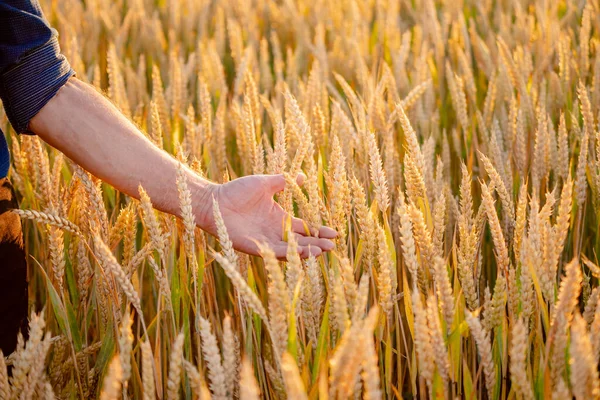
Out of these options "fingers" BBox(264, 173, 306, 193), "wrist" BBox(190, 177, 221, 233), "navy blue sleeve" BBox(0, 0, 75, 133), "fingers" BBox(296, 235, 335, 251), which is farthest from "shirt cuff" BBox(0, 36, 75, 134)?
"fingers" BBox(296, 235, 335, 251)

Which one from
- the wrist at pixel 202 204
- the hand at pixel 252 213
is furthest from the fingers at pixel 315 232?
the wrist at pixel 202 204

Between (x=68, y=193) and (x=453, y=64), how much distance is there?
160 cm

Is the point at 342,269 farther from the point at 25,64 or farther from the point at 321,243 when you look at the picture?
the point at 25,64

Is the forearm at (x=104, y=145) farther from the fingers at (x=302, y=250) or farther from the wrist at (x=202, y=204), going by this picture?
the fingers at (x=302, y=250)

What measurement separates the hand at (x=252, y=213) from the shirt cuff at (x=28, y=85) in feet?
1.07

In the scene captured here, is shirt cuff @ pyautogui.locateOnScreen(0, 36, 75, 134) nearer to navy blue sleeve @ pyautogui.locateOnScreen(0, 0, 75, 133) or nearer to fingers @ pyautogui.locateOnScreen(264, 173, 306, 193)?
navy blue sleeve @ pyautogui.locateOnScreen(0, 0, 75, 133)

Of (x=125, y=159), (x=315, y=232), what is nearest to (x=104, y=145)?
(x=125, y=159)

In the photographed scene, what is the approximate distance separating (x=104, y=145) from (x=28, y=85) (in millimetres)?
151

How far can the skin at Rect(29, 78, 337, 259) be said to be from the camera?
105 cm

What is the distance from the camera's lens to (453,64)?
230cm

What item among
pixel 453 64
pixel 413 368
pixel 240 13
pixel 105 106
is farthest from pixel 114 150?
pixel 240 13

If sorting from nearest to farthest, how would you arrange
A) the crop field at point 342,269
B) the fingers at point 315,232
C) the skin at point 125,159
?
the crop field at point 342,269, the fingers at point 315,232, the skin at point 125,159

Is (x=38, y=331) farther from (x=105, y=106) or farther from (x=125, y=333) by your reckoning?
(x=105, y=106)

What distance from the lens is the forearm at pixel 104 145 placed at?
3.44ft
